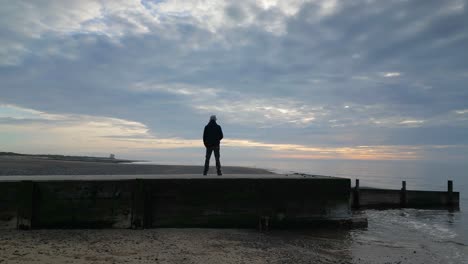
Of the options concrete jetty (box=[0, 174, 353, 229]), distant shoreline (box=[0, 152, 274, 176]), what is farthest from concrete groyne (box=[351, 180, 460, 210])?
distant shoreline (box=[0, 152, 274, 176])

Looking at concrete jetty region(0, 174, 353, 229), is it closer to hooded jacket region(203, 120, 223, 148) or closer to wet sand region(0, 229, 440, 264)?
wet sand region(0, 229, 440, 264)

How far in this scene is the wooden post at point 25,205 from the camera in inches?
360

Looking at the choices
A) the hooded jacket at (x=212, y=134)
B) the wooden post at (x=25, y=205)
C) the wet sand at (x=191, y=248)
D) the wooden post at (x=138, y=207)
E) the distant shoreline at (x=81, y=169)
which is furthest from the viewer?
the distant shoreline at (x=81, y=169)

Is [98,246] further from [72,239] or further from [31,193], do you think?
[31,193]

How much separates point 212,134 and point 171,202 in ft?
9.70

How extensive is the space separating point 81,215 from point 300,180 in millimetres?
6451

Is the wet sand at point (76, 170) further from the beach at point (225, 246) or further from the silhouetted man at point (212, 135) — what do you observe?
the beach at point (225, 246)

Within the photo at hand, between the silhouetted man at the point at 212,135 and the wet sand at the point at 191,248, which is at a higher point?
the silhouetted man at the point at 212,135

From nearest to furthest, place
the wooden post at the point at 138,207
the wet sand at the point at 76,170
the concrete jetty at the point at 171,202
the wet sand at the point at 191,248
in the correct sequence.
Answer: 1. the wet sand at the point at 191,248
2. the concrete jetty at the point at 171,202
3. the wooden post at the point at 138,207
4. the wet sand at the point at 76,170

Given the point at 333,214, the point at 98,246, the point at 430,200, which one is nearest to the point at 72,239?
the point at 98,246

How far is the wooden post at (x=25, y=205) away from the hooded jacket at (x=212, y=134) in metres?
5.43

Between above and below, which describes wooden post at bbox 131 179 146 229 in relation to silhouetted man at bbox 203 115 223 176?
below

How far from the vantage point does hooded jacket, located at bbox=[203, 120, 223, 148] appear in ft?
40.4

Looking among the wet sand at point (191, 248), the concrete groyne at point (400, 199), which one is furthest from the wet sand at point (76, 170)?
the wet sand at point (191, 248)
